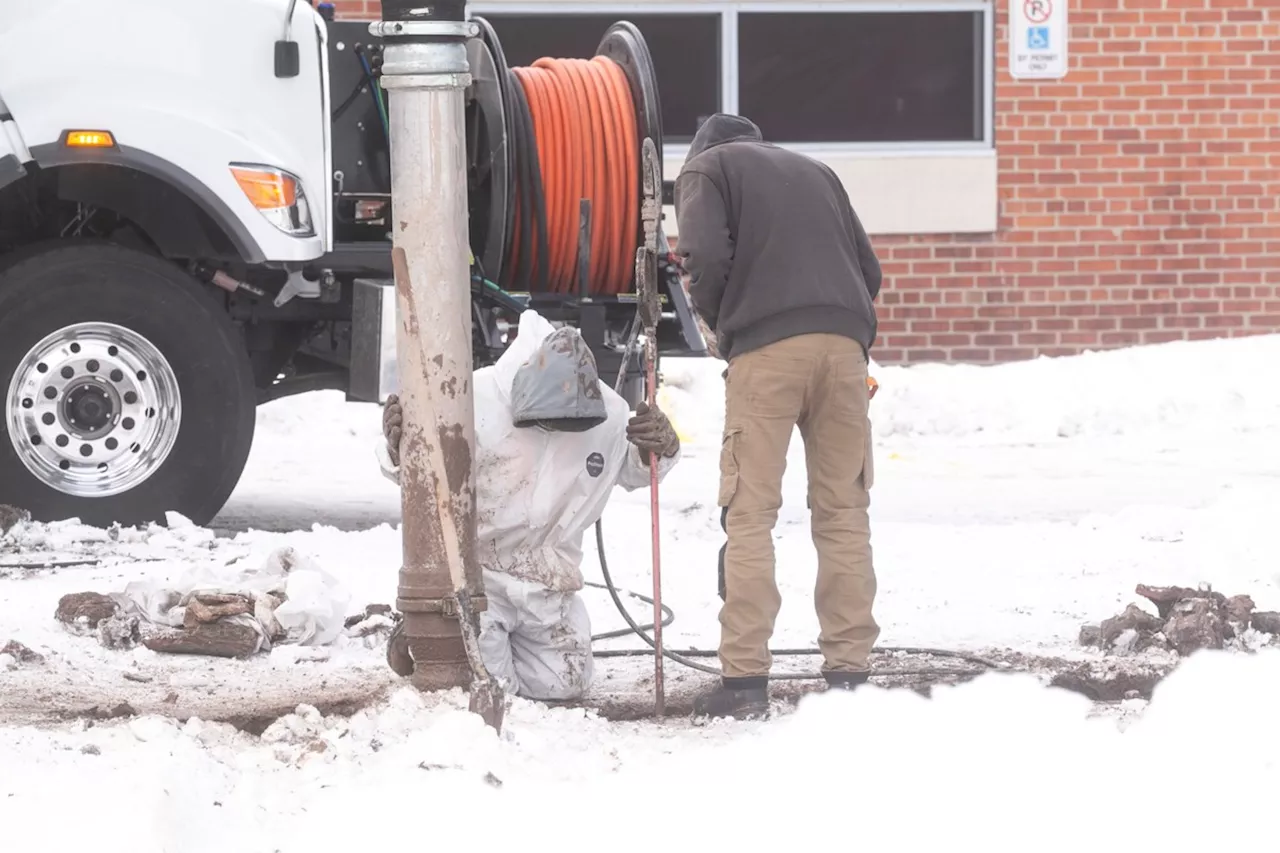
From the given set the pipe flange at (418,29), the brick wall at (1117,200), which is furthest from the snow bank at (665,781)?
the brick wall at (1117,200)

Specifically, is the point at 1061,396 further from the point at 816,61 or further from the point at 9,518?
the point at 9,518

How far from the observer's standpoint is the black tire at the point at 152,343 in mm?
7781

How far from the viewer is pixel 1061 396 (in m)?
12.7

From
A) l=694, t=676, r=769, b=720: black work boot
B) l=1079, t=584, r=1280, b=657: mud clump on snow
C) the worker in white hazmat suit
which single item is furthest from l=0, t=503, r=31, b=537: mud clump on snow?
l=1079, t=584, r=1280, b=657: mud clump on snow

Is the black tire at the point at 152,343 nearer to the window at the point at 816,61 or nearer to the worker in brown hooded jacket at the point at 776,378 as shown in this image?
the worker in brown hooded jacket at the point at 776,378

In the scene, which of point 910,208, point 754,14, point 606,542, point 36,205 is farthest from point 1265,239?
point 36,205

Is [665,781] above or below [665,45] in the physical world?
below

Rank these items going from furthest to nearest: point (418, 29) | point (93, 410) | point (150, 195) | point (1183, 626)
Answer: point (150, 195), point (93, 410), point (1183, 626), point (418, 29)

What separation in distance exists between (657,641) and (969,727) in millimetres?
1024

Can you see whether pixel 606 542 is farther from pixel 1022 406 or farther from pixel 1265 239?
pixel 1265 239

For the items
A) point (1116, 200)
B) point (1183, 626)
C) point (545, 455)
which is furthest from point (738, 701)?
point (1116, 200)

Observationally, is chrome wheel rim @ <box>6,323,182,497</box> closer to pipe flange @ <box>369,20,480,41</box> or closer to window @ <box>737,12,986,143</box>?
pipe flange @ <box>369,20,480,41</box>

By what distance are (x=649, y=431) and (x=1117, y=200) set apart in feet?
30.0

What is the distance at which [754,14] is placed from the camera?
1354 cm
